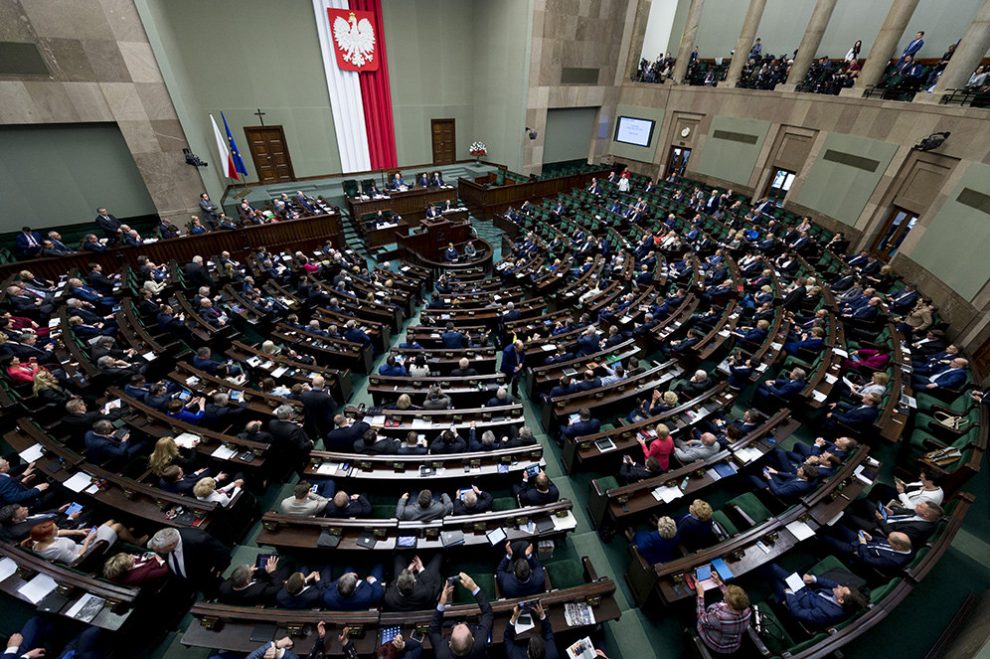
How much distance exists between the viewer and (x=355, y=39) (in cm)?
1756

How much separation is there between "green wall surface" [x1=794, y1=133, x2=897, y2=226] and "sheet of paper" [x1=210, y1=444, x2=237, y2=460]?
1740 centimetres

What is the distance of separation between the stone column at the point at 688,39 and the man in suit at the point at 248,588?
899 inches

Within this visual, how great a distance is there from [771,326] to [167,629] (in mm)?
10835

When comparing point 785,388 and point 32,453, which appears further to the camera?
point 785,388

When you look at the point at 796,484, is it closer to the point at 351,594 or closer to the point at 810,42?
the point at 351,594

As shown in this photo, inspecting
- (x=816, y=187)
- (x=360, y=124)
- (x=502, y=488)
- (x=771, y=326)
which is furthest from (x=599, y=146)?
(x=502, y=488)

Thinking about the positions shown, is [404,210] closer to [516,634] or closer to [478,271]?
[478,271]

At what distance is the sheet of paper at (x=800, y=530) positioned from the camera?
14.2 feet

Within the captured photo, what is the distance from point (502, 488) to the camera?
5746mm

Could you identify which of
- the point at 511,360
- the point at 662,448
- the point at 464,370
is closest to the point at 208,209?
the point at 464,370

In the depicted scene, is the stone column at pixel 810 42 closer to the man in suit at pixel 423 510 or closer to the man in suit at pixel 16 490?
the man in suit at pixel 423 510

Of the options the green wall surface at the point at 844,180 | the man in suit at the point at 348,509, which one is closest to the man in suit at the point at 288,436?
the man in suit at the point at 348,509

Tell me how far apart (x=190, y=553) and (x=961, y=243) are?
50.6 ft

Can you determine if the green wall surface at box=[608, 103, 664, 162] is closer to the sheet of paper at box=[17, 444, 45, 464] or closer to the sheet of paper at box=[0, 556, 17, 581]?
the sheet of paper at box=[17, 444, 45, 464]
